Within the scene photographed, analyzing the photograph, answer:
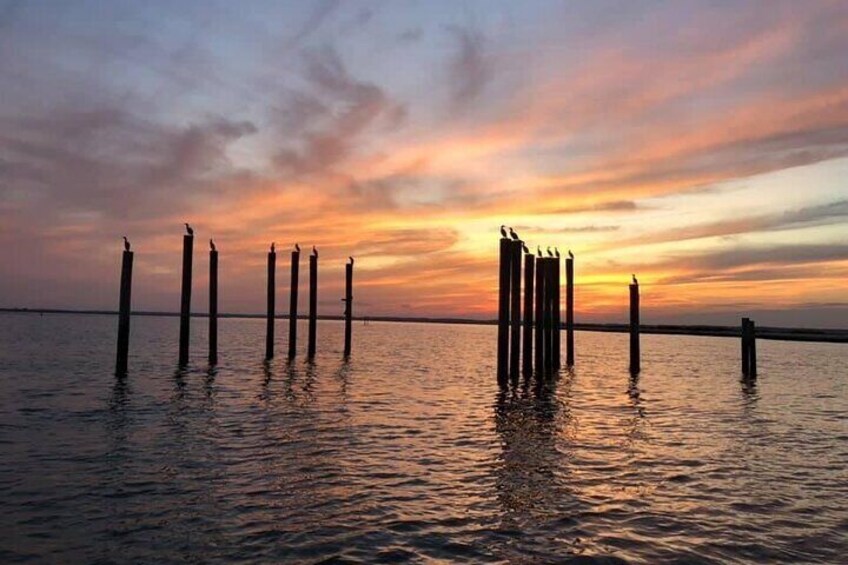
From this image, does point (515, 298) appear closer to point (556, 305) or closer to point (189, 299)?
point (556, 305)

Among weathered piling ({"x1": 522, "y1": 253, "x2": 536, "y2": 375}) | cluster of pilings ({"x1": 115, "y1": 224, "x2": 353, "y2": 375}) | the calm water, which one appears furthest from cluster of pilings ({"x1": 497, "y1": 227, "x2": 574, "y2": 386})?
cluster of pilings ({"x1": 115, "y1": 224, "x2": 353, "y2": 375})

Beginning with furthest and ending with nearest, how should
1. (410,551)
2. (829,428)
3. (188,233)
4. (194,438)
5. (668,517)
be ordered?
1. (188,233)
2. (829,428)
3. (194,438)
4. (668,517)
5. (410,551)

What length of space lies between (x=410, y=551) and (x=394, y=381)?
21304 millimetres

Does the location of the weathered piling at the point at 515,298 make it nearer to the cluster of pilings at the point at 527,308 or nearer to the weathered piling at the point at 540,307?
the cluster of pilings at the point at 527,308

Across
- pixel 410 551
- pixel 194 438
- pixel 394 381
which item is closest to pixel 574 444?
pixel 410 551

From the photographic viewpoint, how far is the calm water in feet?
26.1

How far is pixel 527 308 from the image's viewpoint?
27547 millimetres

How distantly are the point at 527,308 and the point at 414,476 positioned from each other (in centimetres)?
1707

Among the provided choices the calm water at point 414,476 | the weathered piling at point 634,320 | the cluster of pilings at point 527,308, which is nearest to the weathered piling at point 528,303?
the cluster of pilings at point 527,308

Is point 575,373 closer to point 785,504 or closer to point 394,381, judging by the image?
point 394,381

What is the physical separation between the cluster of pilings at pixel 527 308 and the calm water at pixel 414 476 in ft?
9.56

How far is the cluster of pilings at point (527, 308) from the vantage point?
986 inches

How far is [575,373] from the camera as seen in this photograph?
33.9 metres

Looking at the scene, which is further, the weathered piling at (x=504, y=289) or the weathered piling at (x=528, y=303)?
the weathered piling at (x=528, y=303)
